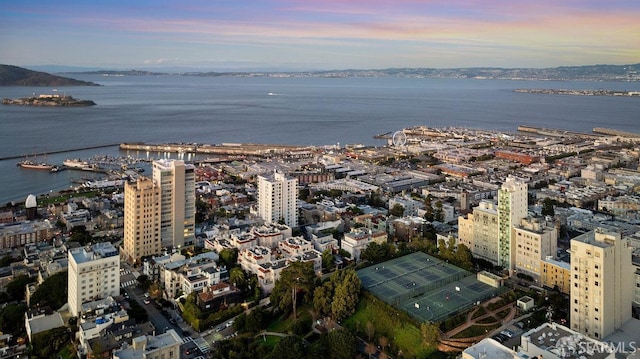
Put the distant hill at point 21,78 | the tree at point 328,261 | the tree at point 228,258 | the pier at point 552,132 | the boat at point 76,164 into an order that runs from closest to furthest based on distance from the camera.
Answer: the tree at point 328,261, the tree at point 228,258, the boat at point 76,164, the pier at point 552,132, the distant hill at point 21,78

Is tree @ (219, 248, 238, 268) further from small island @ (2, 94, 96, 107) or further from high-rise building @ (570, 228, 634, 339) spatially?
small island @ (2, 94, 96, 107)

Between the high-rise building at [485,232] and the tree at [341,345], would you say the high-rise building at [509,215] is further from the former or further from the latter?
the tree at [341,345]

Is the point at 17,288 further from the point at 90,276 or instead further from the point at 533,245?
the point at 533,245

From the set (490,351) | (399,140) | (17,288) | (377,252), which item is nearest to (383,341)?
(490,351)

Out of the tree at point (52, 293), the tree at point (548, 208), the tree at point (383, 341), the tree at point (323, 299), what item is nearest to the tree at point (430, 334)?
the tree at point (383, 341)

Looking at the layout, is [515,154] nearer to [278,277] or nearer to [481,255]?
[481,255]

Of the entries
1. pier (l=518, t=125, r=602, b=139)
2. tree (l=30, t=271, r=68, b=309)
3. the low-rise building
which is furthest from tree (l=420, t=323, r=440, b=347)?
pier (l=518, t=125, r=602, b=139)

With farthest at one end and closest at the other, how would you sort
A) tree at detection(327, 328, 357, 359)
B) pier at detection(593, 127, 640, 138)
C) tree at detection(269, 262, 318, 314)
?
pier at detection(593, 127, 640, 138) → tree at detection(269, 262, 318, 314) → tree at detection(327, 328, 357, 359)
